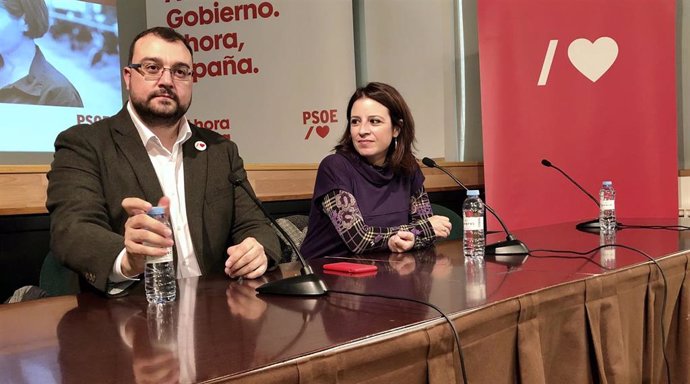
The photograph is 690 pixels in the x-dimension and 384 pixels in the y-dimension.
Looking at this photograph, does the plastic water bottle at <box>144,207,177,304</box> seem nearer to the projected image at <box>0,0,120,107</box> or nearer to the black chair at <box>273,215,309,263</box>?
the black chair at <box>273,215,309,263</box>

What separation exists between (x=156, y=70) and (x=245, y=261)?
2.19 ft

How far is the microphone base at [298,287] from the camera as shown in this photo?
4.26ft

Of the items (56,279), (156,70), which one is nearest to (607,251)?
(156,70)

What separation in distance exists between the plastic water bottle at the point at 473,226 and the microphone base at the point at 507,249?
3 cm

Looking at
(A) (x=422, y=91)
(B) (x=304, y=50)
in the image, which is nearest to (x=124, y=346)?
(B) (x=304, y=50)

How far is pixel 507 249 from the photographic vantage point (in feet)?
6.28

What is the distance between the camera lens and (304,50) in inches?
149

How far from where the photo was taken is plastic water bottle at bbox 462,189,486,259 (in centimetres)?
183

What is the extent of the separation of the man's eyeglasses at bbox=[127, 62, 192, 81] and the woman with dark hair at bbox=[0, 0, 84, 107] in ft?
7.77

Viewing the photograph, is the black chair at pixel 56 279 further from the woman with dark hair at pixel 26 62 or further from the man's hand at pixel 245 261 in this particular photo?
the woman with dark hair at pixel 26 62

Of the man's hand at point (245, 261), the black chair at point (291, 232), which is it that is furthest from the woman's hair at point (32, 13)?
the man's hand at point (245, 261)

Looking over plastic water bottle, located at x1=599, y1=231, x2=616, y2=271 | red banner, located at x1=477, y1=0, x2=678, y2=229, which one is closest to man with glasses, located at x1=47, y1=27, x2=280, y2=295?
plastic water bottle, located at x1=599, y1=231, x2=616, y2=271

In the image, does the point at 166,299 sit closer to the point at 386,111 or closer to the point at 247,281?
the point at 247,281

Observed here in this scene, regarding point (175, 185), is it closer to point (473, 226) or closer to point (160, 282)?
point (160, 282)
